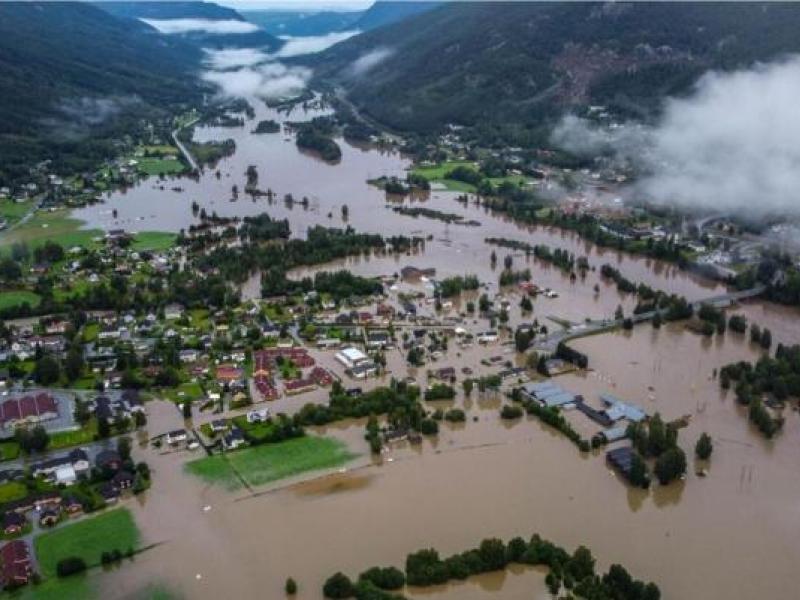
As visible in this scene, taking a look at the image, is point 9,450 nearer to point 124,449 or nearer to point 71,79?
point 124,449

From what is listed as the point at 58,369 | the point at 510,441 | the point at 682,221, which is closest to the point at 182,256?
the point at 58,369

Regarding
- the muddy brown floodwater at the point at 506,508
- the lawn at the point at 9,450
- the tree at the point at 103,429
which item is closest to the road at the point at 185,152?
the muddy brown floodwater at the point at 506,508

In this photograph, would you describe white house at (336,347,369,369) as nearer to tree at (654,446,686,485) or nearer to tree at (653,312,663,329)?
tree at (654,446,686,485)

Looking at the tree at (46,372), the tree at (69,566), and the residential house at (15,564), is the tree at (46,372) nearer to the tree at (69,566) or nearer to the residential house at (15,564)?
the residential house at (15,564)

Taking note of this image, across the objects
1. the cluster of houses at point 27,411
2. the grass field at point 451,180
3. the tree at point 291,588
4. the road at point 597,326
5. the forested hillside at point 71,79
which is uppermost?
the forested hillside at point 71,79

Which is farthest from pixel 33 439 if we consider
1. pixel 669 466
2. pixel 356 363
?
pixel 669 466
